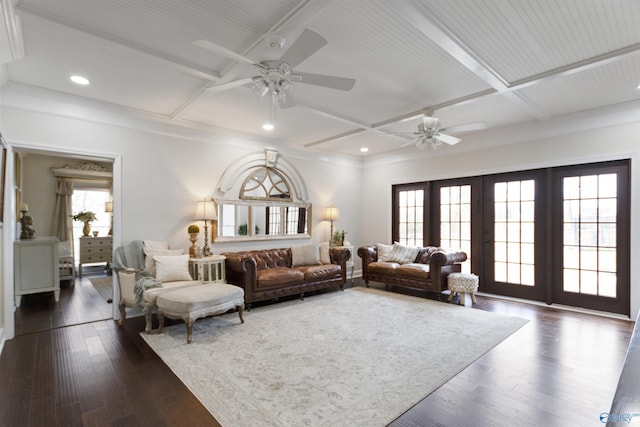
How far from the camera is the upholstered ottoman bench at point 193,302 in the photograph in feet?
11.3

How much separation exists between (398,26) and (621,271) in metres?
4.61

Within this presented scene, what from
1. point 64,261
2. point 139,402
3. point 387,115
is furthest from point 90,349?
point 387,115

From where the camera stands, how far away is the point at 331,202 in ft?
23.3

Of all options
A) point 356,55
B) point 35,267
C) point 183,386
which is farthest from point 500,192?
point 35,267

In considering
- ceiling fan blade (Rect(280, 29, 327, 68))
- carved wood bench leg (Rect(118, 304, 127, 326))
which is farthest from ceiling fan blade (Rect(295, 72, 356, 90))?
carved wood bench leg (Rect(118, 304, 127, 326))

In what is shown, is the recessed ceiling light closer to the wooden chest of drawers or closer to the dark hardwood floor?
the dark hardwood floor

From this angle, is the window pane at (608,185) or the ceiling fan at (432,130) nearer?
the ceiling fan at (432,130)

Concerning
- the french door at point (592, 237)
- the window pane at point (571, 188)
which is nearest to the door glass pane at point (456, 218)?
the french door at point (592, 237)

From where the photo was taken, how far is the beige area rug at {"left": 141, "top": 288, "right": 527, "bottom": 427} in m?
2.29

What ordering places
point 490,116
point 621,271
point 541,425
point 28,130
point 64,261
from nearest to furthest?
point 541,425 → point 28,130 → point 621,271 → point 490,116 → point 64,261

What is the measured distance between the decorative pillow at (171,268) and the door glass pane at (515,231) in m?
5.12

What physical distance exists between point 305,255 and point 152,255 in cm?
256

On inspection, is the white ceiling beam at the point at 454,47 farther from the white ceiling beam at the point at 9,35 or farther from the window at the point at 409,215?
the window at the point at 409,215

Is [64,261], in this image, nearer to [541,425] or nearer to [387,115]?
[387,115]
